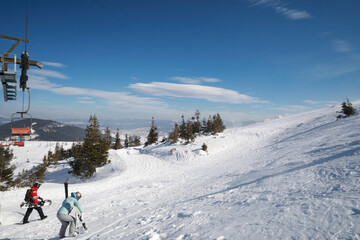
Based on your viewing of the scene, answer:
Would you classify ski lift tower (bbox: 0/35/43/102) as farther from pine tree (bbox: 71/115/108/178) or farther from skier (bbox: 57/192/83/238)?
pine tree (bbox: 71/115/108/178)

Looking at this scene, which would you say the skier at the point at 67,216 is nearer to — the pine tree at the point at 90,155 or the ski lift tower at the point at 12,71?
the ski lift tower at the point at 12,71

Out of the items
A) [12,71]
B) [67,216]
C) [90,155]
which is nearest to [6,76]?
[12,71]

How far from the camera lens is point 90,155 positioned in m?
29.9

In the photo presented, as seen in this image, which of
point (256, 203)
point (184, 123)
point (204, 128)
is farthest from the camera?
point (204, 128)

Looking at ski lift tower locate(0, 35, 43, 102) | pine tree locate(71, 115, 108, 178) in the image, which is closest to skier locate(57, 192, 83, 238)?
ski lift tower locate(0, 35, 43, 102)

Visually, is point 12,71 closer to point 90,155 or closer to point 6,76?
point 6,76

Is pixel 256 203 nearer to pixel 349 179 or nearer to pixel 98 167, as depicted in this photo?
pixel 349 179

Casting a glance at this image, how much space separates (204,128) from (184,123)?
596 inches

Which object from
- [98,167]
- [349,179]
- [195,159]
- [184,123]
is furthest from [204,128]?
[349,179]

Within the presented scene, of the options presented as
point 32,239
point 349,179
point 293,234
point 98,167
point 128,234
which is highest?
point 349,179

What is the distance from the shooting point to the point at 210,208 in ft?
24.8

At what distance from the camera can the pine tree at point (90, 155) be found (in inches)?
1161

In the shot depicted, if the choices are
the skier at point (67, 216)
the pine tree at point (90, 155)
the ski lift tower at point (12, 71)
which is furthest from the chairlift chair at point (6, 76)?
the pine tree at point (90, 155)

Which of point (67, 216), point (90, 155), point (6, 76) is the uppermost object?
point (6, 76)
